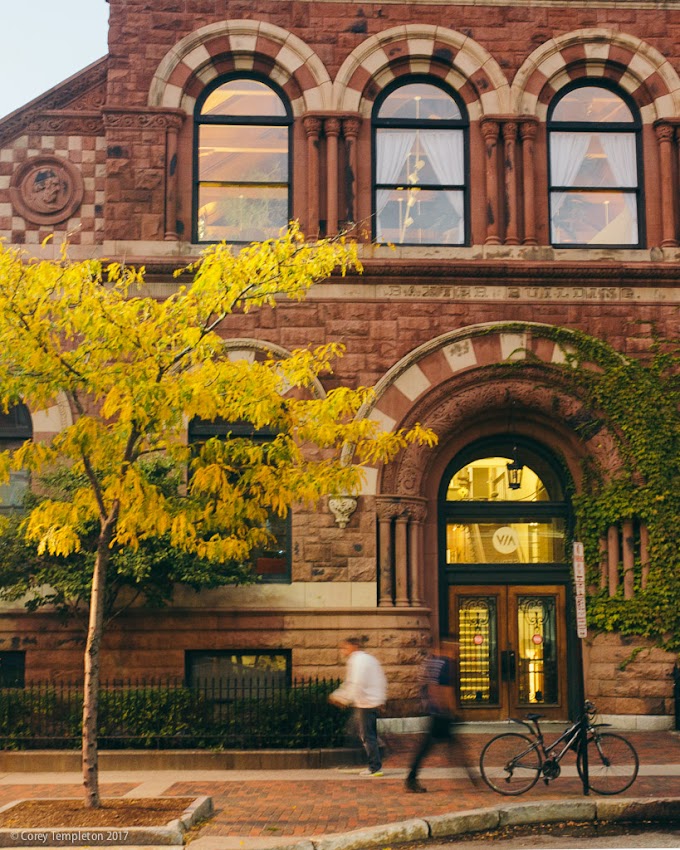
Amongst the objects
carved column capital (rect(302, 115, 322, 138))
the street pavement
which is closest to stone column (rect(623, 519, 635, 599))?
the street pavement

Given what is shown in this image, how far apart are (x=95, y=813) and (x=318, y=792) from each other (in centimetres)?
287

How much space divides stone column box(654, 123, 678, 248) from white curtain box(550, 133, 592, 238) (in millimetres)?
1255

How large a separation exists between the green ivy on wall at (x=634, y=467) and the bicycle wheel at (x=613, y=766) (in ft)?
17.6

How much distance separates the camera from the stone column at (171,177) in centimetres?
1875

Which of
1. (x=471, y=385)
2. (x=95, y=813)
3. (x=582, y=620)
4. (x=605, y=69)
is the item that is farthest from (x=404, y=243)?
(x=95, y=813)

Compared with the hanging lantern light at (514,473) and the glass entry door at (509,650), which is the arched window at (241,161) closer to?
the hanging lantern light at (514,473)

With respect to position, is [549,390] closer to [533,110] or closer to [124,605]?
[533,110]

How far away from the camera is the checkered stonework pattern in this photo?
1900cm

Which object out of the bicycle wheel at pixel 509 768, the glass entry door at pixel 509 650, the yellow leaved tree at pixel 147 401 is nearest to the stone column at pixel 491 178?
the glass entry door at pixel 509 650

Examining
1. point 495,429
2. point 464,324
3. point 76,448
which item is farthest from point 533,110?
point 76,448

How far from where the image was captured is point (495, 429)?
1931 centimetres

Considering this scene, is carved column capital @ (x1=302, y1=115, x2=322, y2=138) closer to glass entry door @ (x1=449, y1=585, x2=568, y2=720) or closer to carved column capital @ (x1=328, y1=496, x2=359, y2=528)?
carved column capital @ (x1=328, y1=496, x2=359, y2=528)

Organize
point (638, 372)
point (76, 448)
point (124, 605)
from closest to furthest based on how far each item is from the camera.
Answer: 1. point (76, 448)
2. point (124, 605)
3. point (638, 372)

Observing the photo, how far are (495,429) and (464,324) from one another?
1.91m
